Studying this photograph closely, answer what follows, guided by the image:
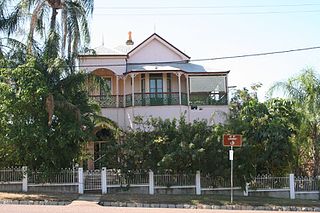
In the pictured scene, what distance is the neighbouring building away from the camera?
2784 cm

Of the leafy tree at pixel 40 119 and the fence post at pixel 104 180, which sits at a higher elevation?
the leafy tree at pixel 40 119

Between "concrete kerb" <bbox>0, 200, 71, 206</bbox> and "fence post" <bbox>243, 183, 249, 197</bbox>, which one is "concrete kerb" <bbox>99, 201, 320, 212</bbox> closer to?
"concrete kerb" <bbox>0, 200, 71, 206</bbox>

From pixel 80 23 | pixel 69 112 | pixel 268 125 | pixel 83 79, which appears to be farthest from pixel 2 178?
pixel 268 125

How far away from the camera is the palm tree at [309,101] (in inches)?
833

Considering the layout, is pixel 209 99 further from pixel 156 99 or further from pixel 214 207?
pixel 214 207

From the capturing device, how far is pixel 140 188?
69.2 ft

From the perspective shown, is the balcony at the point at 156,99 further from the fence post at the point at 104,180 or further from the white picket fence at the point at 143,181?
the fence post at the point at 104,180

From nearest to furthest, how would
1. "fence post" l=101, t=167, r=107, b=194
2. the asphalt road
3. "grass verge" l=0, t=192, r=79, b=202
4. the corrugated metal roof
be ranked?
the asphalt road → "grass verge" l=0, t=192, r=79, b=202 → "fence post" l=101, t=167, r=107, b=194 → the corrugated metal roof

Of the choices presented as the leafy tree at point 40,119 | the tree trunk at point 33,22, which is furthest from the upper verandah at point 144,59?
the leafy tree at point 40,119

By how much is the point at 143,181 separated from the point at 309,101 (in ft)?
28.8

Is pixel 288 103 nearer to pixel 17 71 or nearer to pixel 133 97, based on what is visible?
pixel 133 97

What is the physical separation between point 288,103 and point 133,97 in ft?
32.0

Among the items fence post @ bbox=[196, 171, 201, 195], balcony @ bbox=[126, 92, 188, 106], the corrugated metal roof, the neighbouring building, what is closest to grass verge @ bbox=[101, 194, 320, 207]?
fence post @ bbox=[196, 171, 201, 195]

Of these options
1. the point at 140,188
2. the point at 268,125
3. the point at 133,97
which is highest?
the point at 133,97
